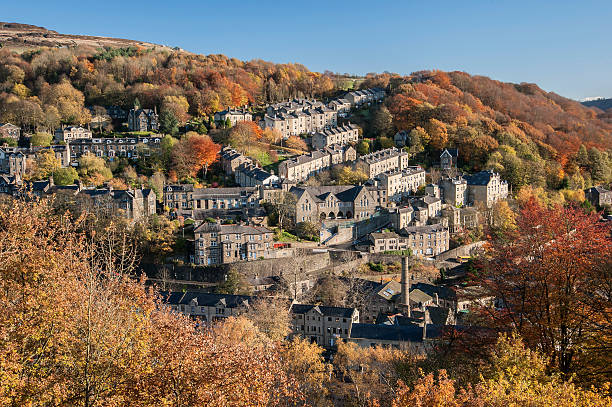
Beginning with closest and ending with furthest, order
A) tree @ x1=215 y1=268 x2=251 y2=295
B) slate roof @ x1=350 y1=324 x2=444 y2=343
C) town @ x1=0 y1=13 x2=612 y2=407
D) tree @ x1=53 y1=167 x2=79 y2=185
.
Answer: town @ x1=0 y1=13 x2=612 y2=407, slate roof @ x1=350 y1=324 x2=444 y2=343, tree @ x1=215 y1=268 x2=251 y2=295, tree @ x1=53 y1=167 x2=79 y2=185

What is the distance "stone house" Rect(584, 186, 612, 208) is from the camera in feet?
170

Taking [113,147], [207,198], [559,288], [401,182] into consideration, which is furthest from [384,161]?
[559,288]

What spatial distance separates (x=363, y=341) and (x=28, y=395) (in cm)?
1799

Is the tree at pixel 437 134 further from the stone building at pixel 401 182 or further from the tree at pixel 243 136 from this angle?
the tree at pixel 243 136

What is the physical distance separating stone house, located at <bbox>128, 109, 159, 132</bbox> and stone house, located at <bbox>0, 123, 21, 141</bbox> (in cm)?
937

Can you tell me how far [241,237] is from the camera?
Result: 108 ft

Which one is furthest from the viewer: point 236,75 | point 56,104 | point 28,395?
point 236,75

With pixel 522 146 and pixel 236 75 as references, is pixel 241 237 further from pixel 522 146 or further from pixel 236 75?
pixel 236 75

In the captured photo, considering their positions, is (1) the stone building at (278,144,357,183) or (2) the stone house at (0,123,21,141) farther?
(2) the stone house at (0,123,21,141)

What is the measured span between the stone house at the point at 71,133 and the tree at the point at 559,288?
4276 centimetres

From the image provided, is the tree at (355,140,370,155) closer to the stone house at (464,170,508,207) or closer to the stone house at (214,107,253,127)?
the stone house at (464,170,508,207)

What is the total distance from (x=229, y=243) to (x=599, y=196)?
35891 mm

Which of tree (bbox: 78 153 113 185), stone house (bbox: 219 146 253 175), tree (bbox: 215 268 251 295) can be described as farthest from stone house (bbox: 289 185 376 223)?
tree (bbox: 78 153 113 185)

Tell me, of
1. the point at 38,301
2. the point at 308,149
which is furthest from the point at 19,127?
the point at 38,301
